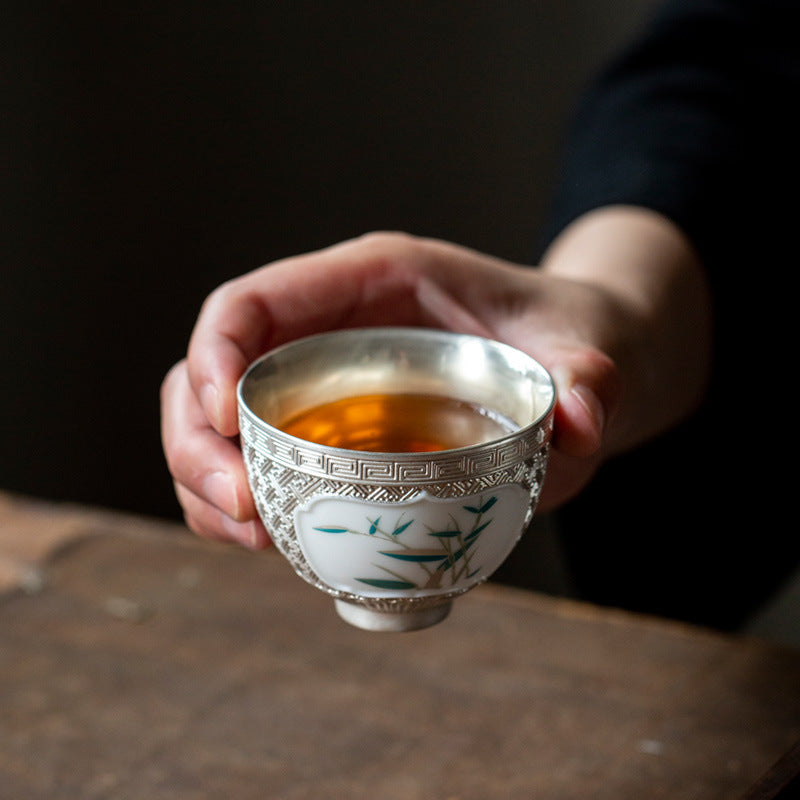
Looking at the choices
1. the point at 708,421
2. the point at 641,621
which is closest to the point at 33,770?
the point at 641,621

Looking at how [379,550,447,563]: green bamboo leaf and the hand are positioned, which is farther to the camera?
the hand

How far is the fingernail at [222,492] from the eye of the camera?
0.58 meters

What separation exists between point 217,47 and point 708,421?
1.01 meters

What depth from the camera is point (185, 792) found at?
2.11 feet

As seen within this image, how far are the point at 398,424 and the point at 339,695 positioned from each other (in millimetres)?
277

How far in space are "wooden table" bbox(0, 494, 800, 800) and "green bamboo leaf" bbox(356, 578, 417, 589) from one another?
0.22 meters

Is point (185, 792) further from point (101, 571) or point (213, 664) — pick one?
point (101, 571)

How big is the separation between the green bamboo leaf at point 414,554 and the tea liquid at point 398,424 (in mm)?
91

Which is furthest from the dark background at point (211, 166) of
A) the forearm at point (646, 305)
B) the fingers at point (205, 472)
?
the fingers at point (205, 472)

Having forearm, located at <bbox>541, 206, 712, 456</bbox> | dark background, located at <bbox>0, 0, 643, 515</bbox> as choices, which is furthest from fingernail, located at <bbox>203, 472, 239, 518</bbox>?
dark background, located at <bbox>0, 0, 643, 515</bbox>

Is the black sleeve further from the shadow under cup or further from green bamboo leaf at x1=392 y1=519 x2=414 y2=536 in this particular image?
green bamboo leaf at x1=392 y1=519 x2=414 y2=536

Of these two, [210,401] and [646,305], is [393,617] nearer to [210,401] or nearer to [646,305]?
[210,401]

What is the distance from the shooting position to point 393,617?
0.53 metres

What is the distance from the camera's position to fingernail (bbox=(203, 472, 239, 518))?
1.89 feet
